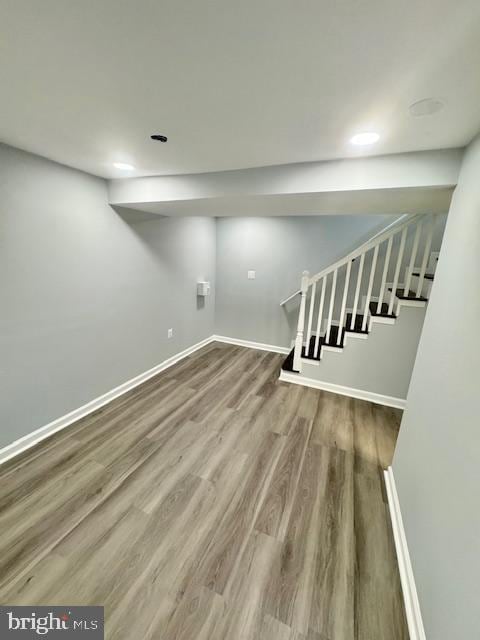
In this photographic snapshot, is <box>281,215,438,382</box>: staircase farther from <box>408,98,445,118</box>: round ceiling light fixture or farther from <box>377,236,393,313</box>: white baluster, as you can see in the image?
<box>408,98,445,118</box>: round ceiling light fixture

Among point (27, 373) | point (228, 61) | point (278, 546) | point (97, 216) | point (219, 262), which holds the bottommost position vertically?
point (278, 546)

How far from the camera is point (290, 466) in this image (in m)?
1.90

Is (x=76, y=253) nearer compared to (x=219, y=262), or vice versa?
(x=76, y=253)

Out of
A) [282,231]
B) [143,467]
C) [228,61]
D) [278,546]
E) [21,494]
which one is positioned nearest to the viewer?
[228,61]

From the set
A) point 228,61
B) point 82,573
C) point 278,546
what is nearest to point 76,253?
point 228,61

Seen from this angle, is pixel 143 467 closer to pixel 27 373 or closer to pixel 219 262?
pixel 27 373

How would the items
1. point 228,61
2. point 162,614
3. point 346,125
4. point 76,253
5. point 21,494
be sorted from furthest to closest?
point 76,253, point 21,494, point 346,125, point 162,614, point 228,61

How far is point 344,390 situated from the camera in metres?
2.96

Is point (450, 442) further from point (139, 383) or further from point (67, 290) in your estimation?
point (139, 383)

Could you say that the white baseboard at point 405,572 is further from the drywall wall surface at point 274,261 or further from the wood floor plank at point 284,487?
the drywall wall surface at point 274,261

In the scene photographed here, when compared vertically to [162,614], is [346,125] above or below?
above

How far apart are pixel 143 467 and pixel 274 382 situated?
1.77 metres

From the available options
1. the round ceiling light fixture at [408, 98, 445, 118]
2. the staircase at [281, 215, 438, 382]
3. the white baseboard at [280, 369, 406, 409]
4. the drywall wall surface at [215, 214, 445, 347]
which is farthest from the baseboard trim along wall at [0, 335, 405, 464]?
the round ceiling light fixture at [408, 98, 445, 118]

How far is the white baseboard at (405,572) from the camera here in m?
1.04
